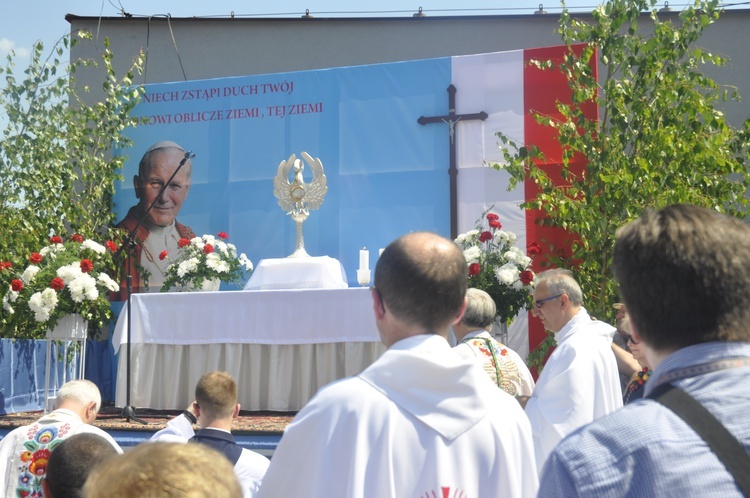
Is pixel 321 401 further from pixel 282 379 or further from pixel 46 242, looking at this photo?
pixel 46 242

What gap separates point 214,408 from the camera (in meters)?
3.53

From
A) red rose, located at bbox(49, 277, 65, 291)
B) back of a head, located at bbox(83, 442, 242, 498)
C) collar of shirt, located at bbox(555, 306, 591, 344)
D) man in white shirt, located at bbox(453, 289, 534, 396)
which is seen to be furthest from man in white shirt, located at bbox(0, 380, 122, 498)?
red rose, located at bbox(49, 277, 65, 291)

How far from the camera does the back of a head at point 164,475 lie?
1150mm

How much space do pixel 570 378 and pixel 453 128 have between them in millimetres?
6219

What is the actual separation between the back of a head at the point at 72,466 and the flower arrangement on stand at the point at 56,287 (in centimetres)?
581

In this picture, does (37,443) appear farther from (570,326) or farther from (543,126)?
(543,126)

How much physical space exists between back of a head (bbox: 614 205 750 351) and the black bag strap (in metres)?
0.10

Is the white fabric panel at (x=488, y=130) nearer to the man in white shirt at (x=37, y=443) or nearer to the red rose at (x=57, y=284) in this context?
the red rose at (x=57, y=284)

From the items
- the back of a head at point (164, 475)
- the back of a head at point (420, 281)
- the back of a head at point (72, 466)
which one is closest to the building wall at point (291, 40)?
the back of a head at point (72, 466)

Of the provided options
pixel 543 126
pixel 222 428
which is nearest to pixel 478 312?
pixel 222 428

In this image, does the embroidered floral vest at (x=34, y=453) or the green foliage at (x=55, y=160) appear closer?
the embroidered floral vest at (x=34, y=453)

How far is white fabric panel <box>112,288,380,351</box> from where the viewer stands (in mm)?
7949

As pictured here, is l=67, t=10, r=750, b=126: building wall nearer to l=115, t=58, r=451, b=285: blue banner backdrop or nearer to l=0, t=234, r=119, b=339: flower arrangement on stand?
l=115, t=58, r=451, b=285: blue banner backdrop

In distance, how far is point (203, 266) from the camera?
30.2 feet
